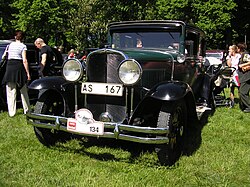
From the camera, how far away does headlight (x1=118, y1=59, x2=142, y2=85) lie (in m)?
3.98

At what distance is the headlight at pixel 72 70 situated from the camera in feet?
14.4

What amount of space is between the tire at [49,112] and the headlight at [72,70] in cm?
62

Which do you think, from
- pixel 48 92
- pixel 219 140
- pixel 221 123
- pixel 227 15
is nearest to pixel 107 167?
pixel 48 92

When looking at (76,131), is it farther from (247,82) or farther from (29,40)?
(29,40)

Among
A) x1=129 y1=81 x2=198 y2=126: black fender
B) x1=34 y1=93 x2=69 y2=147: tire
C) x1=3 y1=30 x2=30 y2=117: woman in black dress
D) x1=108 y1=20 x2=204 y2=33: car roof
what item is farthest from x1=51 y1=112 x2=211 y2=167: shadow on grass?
x1=3 y1=30 x2=30 y2=117: woman in black dress

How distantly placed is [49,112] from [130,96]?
140 centimetres

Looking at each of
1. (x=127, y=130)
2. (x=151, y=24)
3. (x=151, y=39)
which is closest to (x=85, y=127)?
(x=127, y=130)

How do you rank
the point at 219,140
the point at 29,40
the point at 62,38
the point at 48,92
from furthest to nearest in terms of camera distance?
the point at 62,38
the point at 29,40
the point at 219,140
the point at 48,92

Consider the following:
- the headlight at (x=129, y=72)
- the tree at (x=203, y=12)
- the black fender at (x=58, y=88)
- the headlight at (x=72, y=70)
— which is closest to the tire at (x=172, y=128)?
the headlight at (x=129, y=72)

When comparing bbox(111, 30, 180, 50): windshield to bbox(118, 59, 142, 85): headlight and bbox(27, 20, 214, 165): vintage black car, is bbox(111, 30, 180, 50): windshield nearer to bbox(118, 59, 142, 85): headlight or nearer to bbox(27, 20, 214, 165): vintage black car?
bbox(27, 20, 214, 165): vintage black car

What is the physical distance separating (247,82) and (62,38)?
27.3 metres

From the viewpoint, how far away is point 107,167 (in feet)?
13.5

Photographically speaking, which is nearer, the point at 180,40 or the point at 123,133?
the point at 123,133

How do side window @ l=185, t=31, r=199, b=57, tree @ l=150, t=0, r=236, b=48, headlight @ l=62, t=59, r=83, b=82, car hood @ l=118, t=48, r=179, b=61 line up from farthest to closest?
tree @ l=150, t=0, r=236, b=48 → side window @ l=185, t=31, r=199, b=57 → car hood @ l=118, t=48, r=179, b=61 → headlight @ l=62, t=59, r=83, b=82
